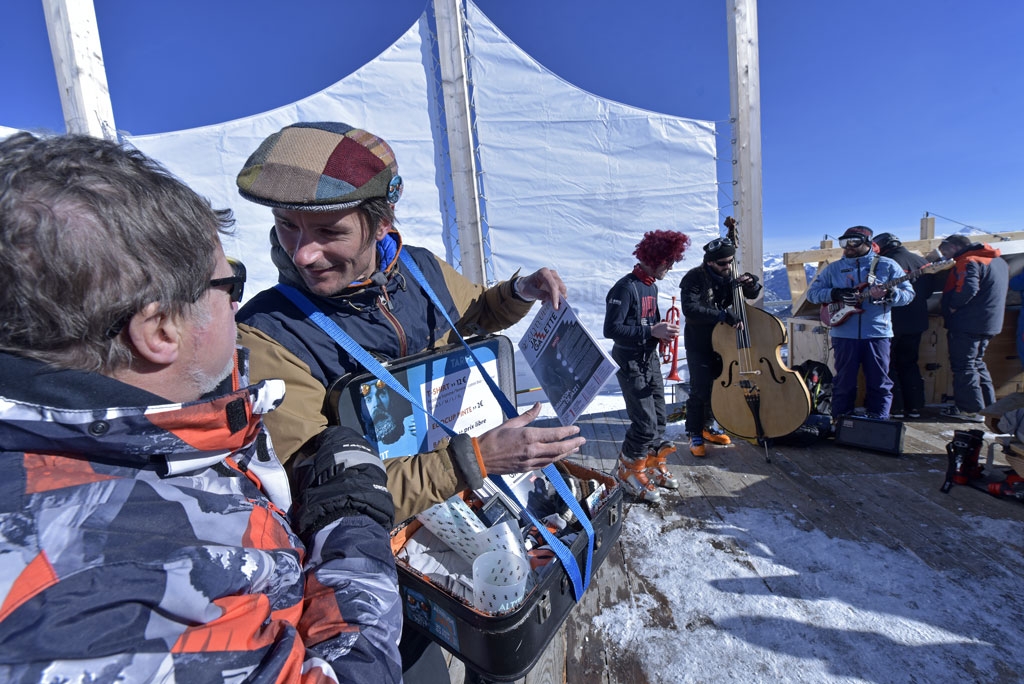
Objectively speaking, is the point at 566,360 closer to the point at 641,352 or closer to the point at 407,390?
the point at 407,390

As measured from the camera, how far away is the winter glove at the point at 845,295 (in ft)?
13.6

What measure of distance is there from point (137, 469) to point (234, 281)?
12.0 inches

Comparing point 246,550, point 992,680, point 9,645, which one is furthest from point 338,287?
point 992,680

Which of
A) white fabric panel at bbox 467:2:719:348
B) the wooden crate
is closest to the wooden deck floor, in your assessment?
the wooden crate

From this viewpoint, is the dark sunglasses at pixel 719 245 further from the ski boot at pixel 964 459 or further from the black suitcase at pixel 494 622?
the black suitcase at pixel 494 622

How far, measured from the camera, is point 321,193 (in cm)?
105

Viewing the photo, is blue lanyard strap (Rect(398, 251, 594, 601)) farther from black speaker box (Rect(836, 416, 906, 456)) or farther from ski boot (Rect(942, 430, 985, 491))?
black speaker box (Rect(836, 416, 906, 456))

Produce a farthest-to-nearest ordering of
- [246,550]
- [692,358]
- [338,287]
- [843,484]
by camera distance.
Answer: [692,358] → [843,484] → [338,287] → [246,550]

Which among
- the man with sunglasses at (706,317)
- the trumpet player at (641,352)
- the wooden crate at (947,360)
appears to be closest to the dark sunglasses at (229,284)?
the trumpet player at (641,352)

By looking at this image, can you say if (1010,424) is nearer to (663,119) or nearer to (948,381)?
(948,381)

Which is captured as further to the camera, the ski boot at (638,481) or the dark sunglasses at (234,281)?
the ski boot at (638,481)

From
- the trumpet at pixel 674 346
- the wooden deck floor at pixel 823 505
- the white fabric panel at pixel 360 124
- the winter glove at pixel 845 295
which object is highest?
the white fabric panel at pixel 360 124

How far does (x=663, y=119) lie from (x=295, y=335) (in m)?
5.35

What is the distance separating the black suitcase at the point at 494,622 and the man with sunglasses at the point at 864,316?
3.86 metres
